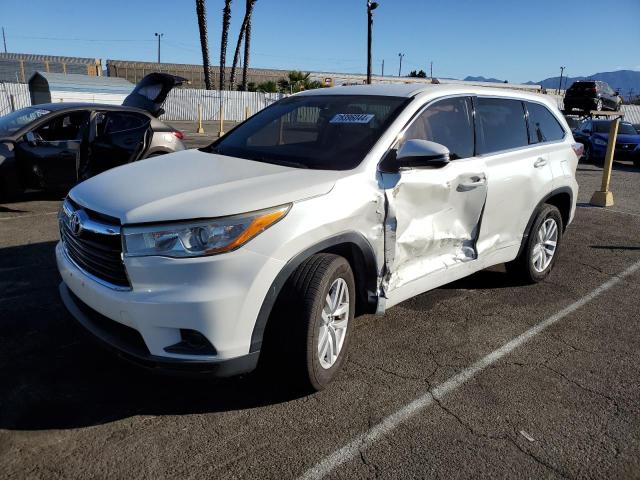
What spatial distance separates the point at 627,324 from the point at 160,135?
6659mm

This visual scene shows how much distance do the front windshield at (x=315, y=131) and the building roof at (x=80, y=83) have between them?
24.2m

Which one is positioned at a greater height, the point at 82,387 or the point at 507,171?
the point at 507,171

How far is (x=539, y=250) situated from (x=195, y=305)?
3.71 meters

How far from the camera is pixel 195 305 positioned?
8.15ft

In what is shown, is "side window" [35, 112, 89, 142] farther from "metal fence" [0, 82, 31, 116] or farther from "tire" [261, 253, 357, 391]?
"metal fence" [0, 82, 31, 116]

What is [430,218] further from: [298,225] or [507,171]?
[298,225]

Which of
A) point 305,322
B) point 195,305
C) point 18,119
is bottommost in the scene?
point 305,322

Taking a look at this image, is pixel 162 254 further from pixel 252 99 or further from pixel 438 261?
pixel 252 99

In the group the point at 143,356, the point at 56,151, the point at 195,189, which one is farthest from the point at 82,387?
the point at 56,151

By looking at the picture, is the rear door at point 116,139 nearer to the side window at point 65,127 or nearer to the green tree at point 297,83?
the side window at point 65,127

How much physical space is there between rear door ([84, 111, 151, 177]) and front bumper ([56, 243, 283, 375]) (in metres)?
5.43

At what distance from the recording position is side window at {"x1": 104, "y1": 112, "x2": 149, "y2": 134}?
25.7 feet

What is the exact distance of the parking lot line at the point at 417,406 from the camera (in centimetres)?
248

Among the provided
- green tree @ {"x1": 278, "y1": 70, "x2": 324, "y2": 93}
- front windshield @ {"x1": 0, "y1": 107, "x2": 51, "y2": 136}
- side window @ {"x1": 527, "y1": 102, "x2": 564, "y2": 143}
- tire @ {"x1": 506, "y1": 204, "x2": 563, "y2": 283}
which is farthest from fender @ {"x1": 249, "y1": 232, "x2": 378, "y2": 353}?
green tree @ {"x1": 278, "y1": 70, "x2": 324, "y2": 93}
